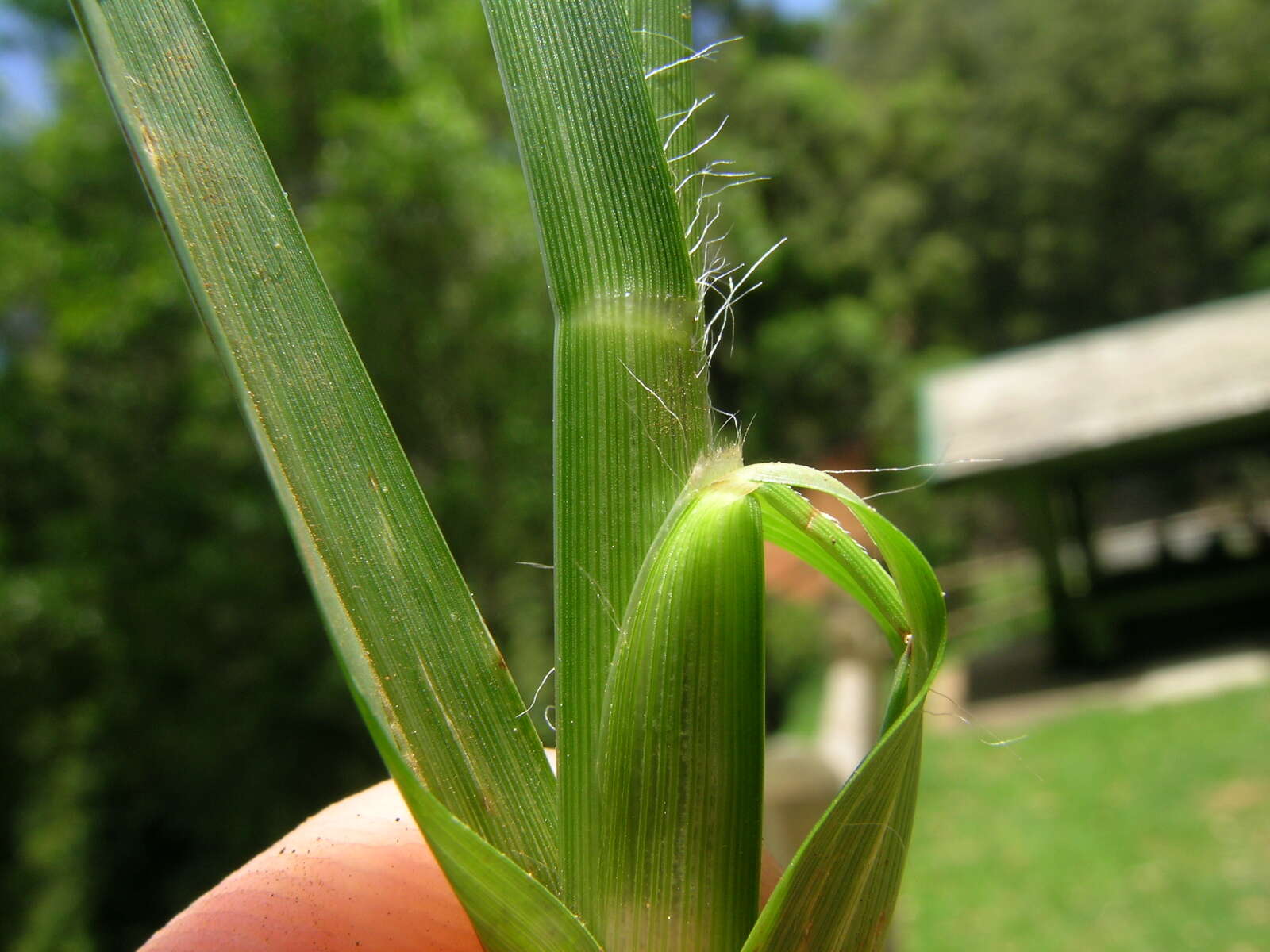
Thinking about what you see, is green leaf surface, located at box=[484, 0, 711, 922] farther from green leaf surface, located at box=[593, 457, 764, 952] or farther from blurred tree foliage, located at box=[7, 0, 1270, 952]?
blurred tree foliage, located at box=[7, 0, 1270, 952]

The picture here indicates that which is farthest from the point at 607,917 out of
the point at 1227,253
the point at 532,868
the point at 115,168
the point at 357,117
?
the point at 1227,253

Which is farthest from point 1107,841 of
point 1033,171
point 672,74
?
point 1033,171

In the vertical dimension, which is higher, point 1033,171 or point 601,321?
point 601,321

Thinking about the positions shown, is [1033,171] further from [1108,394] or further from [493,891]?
[493,891]

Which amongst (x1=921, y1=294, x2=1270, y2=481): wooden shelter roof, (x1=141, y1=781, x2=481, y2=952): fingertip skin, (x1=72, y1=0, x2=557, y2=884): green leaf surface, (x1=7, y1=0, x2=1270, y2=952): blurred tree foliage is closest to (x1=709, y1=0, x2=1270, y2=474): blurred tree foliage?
(x1=921, y1=294, x2=1270, y2=481): wooden shelter roof

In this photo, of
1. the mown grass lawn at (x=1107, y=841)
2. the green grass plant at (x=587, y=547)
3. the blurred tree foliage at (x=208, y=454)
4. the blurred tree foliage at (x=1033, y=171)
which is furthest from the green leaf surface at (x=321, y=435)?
the blurred tree foliage at (x=1033, y=171)

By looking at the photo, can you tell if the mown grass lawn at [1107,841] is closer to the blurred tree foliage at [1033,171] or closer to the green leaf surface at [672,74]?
the green leaf surface at [672,74]
